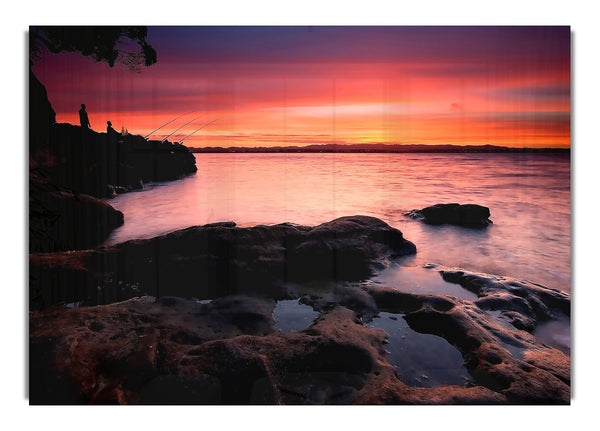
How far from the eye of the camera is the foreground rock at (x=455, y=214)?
474 cm

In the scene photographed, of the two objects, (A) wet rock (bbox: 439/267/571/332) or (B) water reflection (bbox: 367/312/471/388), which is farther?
(A) wet rock (bbox: 439/267/571/332)

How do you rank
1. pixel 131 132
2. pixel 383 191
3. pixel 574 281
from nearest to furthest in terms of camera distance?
pixel 574 281 < pixel 131 132 < pixel 383 191

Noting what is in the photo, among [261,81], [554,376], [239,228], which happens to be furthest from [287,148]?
Result: [554,376]

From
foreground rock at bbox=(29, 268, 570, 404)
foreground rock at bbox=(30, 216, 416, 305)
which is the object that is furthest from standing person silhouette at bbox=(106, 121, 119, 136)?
foreground rock at bbox=(29, 268, 570, 404)

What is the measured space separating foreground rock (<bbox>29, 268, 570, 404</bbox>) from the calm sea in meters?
1.08

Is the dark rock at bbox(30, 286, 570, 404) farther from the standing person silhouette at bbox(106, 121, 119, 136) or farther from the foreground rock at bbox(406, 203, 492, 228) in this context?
the standing person silhouette at bbox(106, 121, 119, 136)

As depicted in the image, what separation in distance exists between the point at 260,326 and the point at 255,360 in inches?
20.0

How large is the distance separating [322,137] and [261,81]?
0.86 metres

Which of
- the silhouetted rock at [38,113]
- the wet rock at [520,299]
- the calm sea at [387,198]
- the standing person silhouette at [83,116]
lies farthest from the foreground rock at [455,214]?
the silhouetted rock at [38,113]

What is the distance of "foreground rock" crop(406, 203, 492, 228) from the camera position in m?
4.74

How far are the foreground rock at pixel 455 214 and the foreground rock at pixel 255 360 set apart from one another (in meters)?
1.48

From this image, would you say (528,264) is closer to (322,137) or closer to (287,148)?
(322,137)

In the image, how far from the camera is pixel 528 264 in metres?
4.23

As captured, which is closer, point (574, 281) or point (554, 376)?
point (554, 376)
